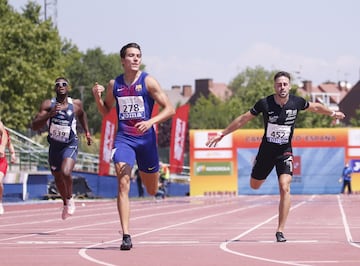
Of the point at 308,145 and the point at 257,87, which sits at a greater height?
the point at 257,87

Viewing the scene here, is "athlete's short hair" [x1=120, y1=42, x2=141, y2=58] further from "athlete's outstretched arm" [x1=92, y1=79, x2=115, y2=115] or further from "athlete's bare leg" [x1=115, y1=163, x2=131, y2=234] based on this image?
"athlete's bare leg" [x1=115, y1=163, x2=131, y2=234]

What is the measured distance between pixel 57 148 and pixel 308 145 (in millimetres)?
38122

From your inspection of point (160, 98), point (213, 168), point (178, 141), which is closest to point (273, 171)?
point (213, 168)

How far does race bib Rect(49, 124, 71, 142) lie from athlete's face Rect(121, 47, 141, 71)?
4.64 m

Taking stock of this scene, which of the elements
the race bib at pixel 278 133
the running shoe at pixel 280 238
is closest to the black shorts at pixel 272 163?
the race bib at pixel 278 133

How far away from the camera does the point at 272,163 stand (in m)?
13.6

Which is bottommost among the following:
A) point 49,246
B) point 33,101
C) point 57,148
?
point 49,246

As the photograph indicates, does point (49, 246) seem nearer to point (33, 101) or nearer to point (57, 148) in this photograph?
point (57, 148)

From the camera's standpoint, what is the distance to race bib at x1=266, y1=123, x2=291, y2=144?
13.4m

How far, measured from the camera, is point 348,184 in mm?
49969

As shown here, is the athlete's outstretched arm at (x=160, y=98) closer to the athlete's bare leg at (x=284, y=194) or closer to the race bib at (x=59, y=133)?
the athlete's bare leg at (x=284, y=194)

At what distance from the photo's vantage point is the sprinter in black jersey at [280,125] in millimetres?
13328

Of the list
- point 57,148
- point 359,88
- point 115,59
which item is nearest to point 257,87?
point 115,59

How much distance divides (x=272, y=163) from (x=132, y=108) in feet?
8.65
